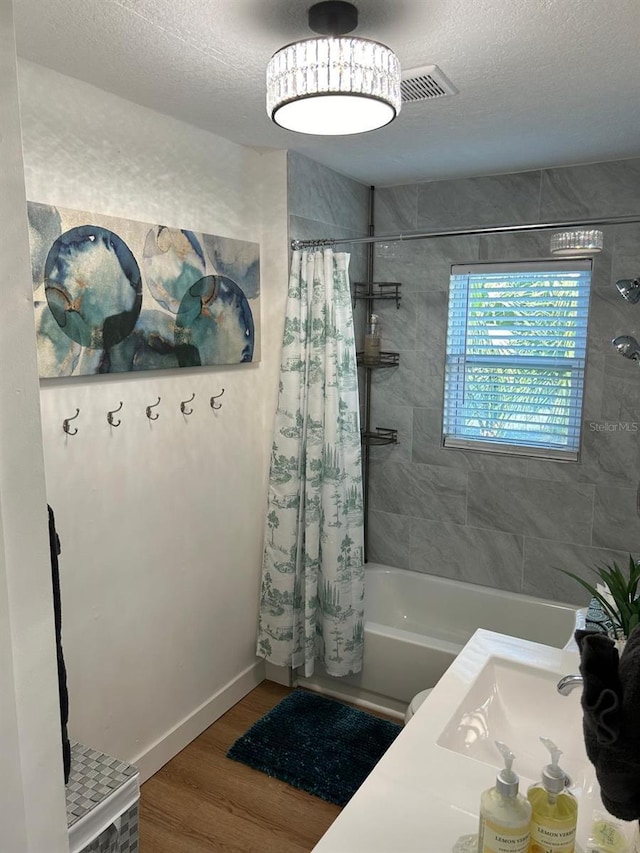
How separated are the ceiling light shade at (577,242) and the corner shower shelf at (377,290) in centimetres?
82

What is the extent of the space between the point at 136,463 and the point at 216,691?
1.19 metres

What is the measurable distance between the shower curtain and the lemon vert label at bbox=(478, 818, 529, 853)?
1942 millimetres

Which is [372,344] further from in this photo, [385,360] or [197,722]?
[197,722]

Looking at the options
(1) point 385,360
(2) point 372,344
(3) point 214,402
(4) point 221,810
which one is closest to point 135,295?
(3) point 214,402

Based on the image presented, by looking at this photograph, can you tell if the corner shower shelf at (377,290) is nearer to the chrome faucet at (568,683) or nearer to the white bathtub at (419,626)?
the white bathtub at (419,626)

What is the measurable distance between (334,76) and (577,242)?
72.3 inches

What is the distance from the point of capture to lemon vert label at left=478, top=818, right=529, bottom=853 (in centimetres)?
98

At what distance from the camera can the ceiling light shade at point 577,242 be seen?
2857mm

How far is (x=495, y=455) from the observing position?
3.29 m

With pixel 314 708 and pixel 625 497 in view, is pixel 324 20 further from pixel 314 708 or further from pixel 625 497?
pixel 314 708

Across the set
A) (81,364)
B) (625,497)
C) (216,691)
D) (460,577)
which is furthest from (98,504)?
(625,497)

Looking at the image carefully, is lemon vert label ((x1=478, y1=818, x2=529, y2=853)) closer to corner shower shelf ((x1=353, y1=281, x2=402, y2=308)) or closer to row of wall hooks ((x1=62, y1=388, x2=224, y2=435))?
row of wall hooks ((x1=62, y1=388, x2=224, y2=435))
